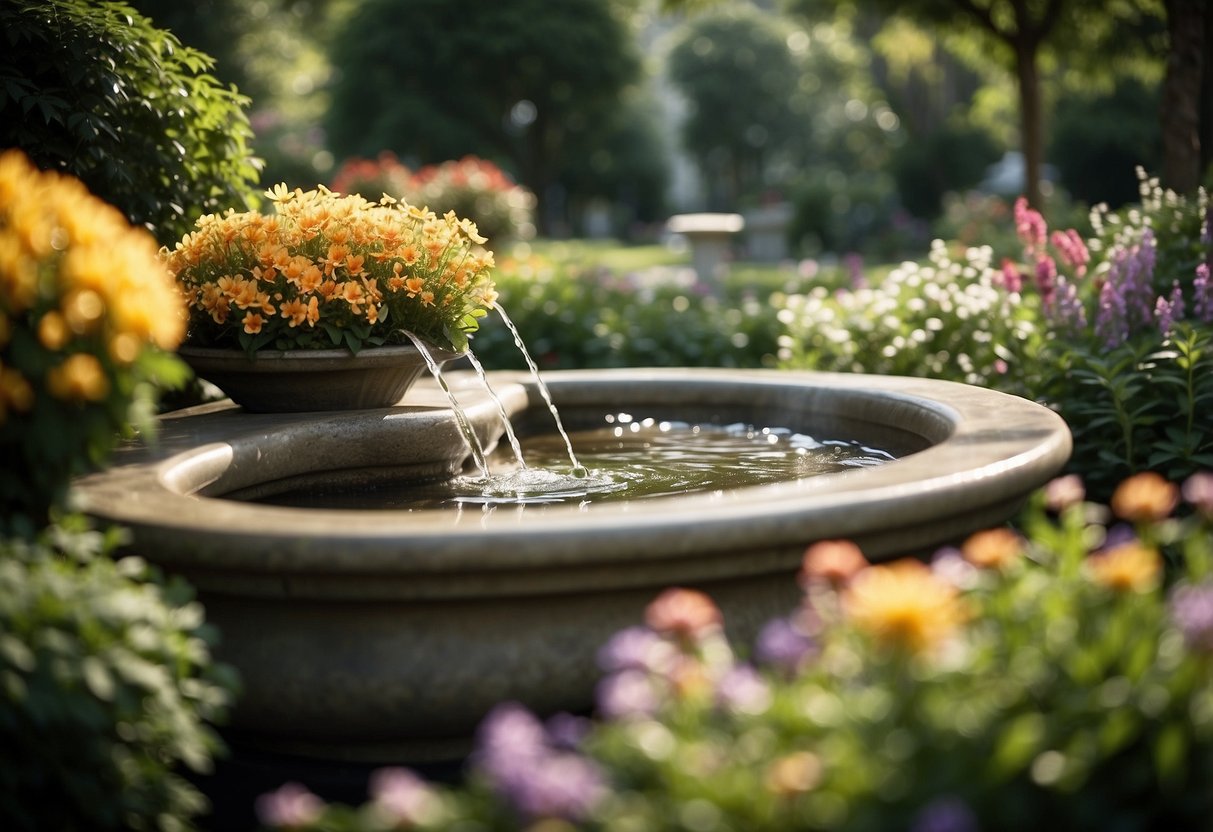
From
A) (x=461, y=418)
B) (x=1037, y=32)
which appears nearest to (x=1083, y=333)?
(x=461, y=418)

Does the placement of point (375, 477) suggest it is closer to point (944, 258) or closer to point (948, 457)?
point (948, 457)

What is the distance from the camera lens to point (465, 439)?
15.8 ft

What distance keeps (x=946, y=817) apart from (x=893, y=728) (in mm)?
282

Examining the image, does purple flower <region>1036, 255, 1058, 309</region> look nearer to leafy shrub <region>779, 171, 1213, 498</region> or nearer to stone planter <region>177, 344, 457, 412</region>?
leafy shrub <region>779, 171, 1213, 498</region>

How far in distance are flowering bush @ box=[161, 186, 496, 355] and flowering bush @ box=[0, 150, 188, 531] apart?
5.74ft

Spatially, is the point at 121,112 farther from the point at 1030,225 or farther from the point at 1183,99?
the point at 1183,99

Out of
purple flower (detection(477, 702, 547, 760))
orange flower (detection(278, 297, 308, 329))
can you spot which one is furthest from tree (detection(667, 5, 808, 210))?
purple flower (detection(477, 702, 547, 760))

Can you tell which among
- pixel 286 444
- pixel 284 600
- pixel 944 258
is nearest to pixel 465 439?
pixel 286 444

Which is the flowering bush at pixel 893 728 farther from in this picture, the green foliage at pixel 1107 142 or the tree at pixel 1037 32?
the green foliage at pixel 1107 142

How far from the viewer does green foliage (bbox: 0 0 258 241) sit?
491 centimetres

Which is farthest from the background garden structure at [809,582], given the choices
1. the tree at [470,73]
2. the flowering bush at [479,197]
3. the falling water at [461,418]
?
the tree at [470,73]

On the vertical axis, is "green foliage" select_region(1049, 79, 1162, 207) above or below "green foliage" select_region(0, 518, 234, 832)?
below

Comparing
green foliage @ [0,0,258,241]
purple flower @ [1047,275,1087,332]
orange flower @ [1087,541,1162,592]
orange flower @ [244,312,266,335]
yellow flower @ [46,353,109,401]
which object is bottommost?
purple flower @ [1047,275,1087,332]

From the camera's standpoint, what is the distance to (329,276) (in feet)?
15.0
